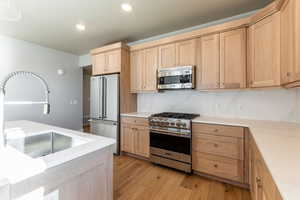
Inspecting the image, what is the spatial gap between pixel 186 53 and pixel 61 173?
2.55 m

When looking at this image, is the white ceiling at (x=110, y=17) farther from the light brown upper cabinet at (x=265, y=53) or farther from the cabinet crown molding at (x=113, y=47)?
the light brown upper cabinet at (x=265, y=53)

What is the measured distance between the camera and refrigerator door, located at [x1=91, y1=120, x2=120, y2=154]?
3139 millimetres

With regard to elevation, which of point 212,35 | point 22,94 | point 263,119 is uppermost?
point 212,35

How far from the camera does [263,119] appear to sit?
232cm

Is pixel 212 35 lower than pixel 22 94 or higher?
higher

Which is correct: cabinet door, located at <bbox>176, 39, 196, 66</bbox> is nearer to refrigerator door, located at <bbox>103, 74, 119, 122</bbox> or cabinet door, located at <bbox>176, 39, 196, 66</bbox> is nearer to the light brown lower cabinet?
refrigerator door, located at <bbox>103, 74, 119, 122</bbox>

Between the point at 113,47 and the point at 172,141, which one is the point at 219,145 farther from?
the point at 113,47

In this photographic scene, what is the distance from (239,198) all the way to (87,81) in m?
6.38

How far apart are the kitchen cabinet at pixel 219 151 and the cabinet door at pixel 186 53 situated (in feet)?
→ 3.88

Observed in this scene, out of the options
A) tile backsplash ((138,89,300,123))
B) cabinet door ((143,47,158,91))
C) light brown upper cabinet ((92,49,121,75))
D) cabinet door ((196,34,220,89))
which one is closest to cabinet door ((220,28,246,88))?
cabinet door ((196,34,220,89))

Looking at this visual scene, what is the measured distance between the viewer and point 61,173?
3.00 ft

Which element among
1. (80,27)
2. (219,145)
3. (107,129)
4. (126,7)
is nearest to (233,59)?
(219,145)

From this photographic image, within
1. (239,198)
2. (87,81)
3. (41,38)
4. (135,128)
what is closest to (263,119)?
(239,198)

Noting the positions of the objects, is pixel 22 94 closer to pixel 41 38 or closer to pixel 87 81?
pixel 41 38
